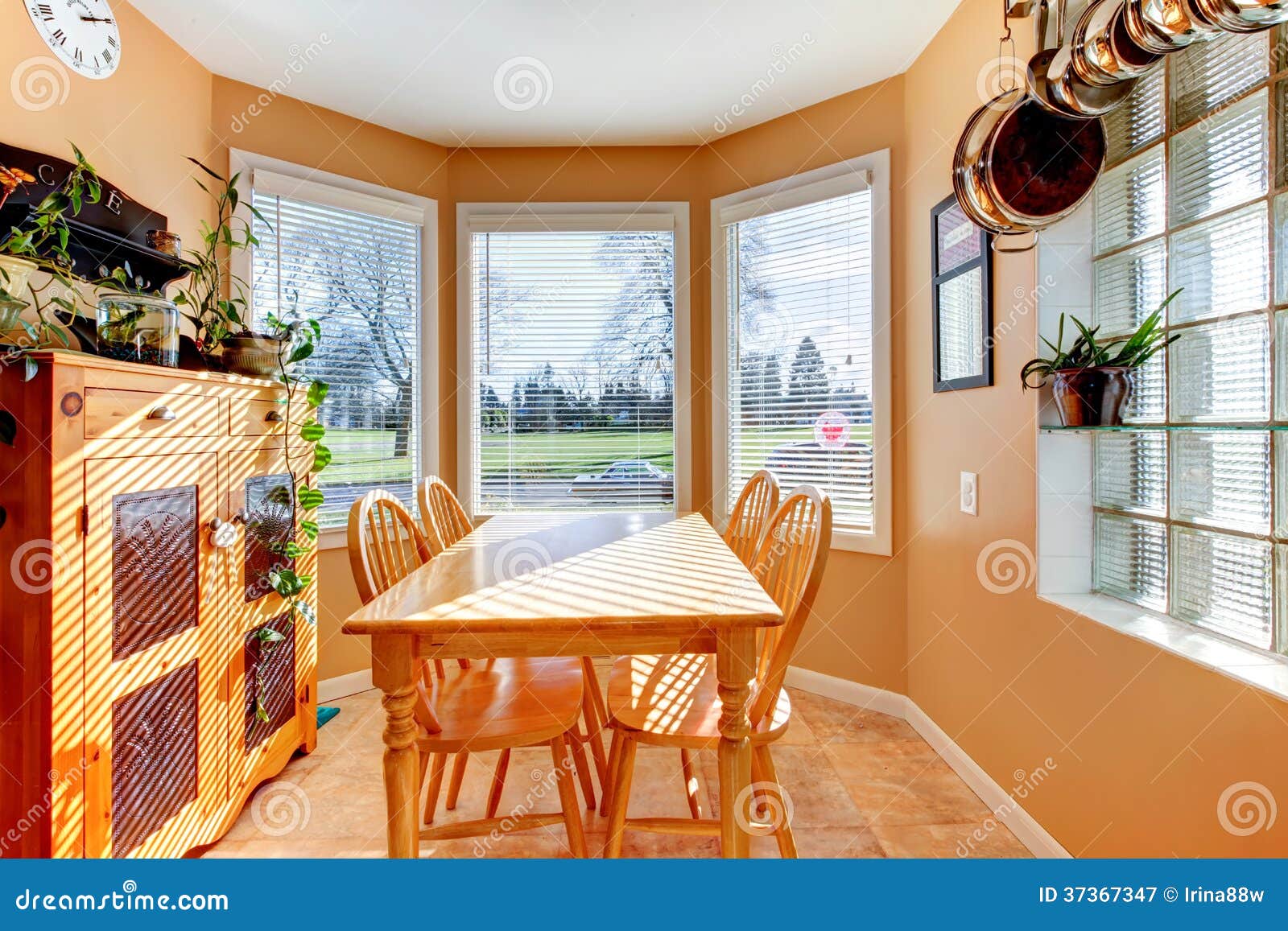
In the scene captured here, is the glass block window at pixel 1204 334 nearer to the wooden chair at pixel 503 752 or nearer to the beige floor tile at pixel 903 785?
the beige floor tile at pixel 903 785

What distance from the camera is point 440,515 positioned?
2188 mm

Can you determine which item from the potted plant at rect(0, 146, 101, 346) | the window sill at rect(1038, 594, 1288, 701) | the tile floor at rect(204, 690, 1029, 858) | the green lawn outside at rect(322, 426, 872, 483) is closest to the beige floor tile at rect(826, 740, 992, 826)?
the tile floor at rect(204, 690, 1029, 858)

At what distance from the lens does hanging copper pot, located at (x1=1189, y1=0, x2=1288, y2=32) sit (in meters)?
0.93

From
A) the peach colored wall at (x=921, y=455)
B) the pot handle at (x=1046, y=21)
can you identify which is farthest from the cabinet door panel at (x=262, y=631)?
the pot handle at (x=1046, y=21)

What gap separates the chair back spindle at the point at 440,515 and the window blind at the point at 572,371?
0.88 metres

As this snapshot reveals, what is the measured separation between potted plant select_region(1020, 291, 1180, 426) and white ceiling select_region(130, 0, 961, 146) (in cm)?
145

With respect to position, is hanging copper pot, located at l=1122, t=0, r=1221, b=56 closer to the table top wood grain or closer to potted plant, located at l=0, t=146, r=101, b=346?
the table top wood grain

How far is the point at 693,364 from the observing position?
326 centimetres

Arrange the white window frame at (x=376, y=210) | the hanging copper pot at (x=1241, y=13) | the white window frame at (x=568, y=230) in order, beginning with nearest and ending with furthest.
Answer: the hanging copper pot at (x=1241, y=13) < the white window frame at (x=376, y=210) < the white window frame at (x=568, y=230)

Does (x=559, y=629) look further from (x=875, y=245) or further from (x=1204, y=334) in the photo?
(x=875, y=245)

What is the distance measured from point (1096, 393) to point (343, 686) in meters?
3.05

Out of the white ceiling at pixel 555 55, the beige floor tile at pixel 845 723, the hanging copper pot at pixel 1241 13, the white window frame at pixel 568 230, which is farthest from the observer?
the white window frame at pixel 568 230

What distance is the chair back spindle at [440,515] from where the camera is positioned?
2.00 m
